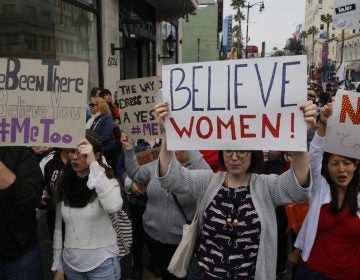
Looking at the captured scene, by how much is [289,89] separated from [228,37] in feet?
205

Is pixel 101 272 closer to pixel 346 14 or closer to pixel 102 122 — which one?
pixel 102 122

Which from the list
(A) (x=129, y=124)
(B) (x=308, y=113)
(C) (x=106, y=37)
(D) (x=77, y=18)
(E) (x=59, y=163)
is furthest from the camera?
(C) (x=106, y=37)

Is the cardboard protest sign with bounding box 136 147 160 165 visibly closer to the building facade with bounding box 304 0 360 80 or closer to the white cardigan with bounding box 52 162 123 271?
the white cardigan with bounding box 52 162 123 271

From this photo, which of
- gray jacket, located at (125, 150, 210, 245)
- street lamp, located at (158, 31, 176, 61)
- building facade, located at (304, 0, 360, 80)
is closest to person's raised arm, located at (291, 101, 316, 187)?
gray jacket, located at (125, 150, 210, 245)

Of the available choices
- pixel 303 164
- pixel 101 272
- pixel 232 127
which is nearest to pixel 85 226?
pixel 101 272

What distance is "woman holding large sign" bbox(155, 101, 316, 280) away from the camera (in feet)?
6.85

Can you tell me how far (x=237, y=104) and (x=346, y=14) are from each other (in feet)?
14.0

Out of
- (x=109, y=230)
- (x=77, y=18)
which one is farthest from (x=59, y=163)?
(x=77, y=18)

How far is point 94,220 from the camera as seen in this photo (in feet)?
8.38

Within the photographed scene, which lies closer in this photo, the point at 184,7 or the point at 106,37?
the point at 106,37

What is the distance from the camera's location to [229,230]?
2.12 metres

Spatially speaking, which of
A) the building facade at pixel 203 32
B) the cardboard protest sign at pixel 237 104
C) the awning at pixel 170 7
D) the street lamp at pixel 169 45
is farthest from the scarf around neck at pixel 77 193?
the building facade at pixel 203 32

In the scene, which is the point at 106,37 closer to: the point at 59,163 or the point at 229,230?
the point at 59,163

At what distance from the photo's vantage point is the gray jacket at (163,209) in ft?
9.73
